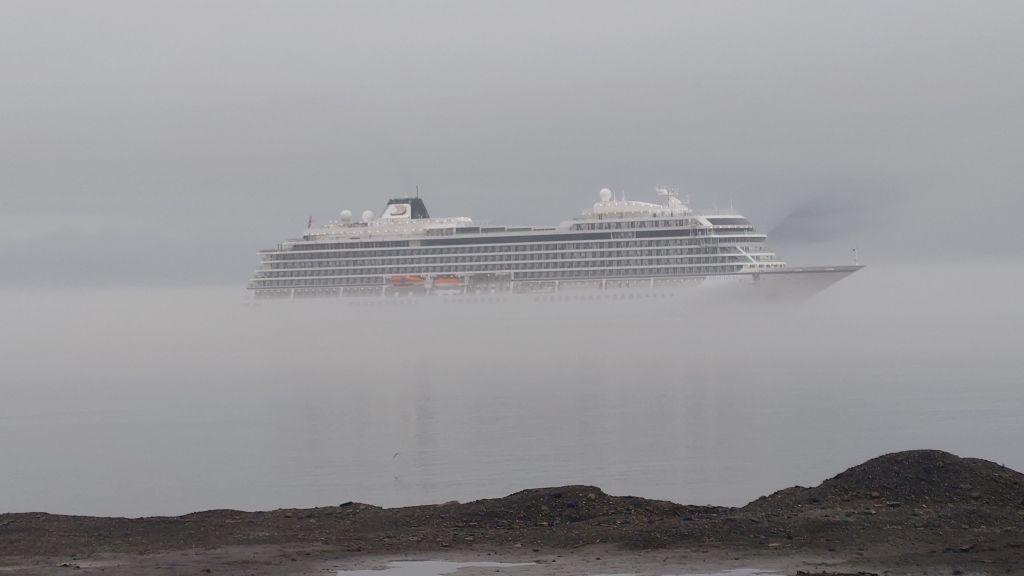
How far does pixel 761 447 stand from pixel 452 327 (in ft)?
252

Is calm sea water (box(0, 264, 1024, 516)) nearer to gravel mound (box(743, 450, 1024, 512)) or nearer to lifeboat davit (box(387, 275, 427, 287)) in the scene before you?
gravel mound (box(743, 450, 1024, 512))

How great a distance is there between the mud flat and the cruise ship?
8248cm

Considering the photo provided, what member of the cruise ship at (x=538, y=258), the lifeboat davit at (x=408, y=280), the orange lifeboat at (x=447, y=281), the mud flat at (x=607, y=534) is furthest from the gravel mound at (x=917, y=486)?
the lifeboat davit at (x=408, y=280)

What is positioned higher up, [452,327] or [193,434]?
[452,327]

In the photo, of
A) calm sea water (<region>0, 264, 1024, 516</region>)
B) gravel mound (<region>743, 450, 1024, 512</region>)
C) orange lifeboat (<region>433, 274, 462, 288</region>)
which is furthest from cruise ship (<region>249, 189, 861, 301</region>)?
gravel mound (<region>743, 450, 1024, 512</region>)

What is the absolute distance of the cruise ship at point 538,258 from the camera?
98.0 metres

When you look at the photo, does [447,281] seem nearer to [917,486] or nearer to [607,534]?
[917,486]

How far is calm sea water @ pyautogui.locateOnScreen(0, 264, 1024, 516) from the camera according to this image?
21.3m

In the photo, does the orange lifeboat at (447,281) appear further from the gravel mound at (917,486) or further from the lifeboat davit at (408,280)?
the gravel mound at (917,486)

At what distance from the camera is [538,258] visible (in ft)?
348

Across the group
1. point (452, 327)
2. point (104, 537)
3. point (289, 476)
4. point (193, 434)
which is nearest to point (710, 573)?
point (104, 537)

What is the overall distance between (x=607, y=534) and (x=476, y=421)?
56.0 ft

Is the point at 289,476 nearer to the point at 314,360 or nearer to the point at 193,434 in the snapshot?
the point at 193,434

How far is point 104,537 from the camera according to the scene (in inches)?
547
